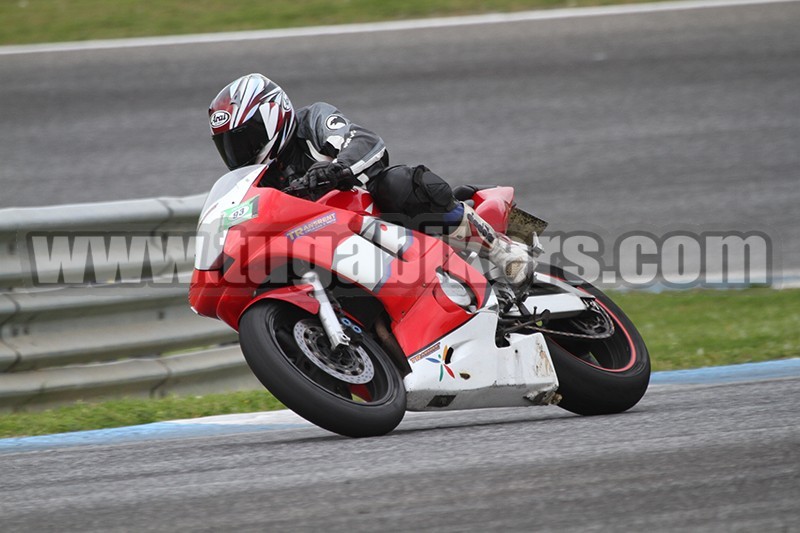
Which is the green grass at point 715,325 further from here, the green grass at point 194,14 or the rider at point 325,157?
the green grass at point 194,14

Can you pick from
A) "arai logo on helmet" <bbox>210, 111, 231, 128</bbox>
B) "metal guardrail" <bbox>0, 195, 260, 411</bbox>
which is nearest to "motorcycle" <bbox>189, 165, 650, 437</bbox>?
"arai logo on helmet" <bbox>210, 111, 231, 128</bbox>

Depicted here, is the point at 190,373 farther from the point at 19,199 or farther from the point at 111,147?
the point at 111,147

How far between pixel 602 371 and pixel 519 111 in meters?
7.05

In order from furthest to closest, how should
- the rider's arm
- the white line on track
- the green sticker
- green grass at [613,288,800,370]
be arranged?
the white line on track → green grass at [613,288,800,370] → the rider's arm → the green sticker

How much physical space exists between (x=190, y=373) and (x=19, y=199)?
4327 mm

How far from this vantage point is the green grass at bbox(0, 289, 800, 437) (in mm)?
5688

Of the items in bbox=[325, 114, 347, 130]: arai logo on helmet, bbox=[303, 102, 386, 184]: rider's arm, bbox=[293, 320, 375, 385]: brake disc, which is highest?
bbox=[325, 114, 347, 130]: arai logo on helmet

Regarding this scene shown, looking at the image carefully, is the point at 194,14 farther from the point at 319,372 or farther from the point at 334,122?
the point at 319,372

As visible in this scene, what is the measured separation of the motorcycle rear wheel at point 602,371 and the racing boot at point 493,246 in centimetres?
31

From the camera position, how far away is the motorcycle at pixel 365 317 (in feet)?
14.0

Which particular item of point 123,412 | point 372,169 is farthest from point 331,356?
point 123,412

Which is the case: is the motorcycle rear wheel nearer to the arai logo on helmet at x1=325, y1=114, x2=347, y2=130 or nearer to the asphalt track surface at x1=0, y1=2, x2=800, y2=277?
the arai logo on helmet at x1=325, y1=114, x2=347, y2=130

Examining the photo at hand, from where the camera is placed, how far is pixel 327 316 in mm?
4297

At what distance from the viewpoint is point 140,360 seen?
6520 millimetres
